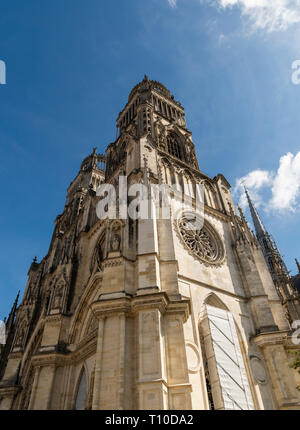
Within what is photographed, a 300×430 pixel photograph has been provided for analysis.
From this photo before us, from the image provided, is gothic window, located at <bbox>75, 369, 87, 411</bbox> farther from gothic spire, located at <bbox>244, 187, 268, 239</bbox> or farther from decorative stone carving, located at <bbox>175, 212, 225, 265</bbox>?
gothic spire, located at <bbox>244, 187, 268, 239</bbox>

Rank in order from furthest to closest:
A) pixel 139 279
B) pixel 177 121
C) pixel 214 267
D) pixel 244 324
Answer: pixel 177 121
pixel 214 267
pixel 244 324
pixel 139 279

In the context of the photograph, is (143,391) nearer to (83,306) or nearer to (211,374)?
(211,374)

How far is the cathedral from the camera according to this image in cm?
1073

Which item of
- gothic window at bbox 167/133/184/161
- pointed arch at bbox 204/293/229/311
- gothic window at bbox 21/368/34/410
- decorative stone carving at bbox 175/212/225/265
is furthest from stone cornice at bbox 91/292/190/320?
gothic window at bbox 167/133/184/161

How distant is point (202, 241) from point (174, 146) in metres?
11.3

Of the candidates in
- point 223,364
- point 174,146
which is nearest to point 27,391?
point 223,364

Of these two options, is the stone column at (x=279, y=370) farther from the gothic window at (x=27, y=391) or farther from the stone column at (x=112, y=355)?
the gothic window at (x=27, y=391)

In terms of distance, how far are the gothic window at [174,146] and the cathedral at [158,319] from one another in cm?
180

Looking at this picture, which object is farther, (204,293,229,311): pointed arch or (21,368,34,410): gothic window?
(21,368,34,410): gothic window

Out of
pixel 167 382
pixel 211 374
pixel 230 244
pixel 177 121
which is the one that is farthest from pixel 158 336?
pixel 177 121

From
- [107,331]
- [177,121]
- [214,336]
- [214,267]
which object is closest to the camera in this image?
[107,331]

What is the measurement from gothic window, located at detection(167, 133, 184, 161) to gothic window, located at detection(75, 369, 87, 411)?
18.1 m

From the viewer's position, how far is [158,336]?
10.7m

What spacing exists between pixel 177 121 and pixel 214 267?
1772cm
